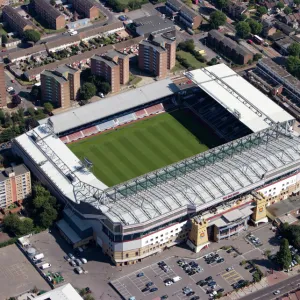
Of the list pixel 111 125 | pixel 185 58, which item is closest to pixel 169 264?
pixel 111 125

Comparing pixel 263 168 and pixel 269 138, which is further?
pixel 269 138

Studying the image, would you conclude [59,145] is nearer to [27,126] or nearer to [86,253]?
[27,126]

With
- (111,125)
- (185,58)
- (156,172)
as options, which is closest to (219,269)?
(156,172)

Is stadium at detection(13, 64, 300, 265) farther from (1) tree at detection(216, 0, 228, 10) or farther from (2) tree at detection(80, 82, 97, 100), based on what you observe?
(1) tree at detection(216, 0, 228, 10)

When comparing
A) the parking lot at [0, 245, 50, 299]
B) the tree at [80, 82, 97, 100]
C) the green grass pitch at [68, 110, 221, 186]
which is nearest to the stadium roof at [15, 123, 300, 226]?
the green grass pitch at [68, 110, 221, 186]

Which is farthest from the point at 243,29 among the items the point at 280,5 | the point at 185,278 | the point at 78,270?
the point at 78,270

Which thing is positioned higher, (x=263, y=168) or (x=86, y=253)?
(x=263, y=168)

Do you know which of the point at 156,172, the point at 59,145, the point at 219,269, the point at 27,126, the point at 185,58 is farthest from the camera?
the point at 185,58

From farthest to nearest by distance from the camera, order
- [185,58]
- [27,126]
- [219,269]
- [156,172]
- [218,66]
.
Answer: [185,58], [218,66], [27,126], [156,172], [219,269]
